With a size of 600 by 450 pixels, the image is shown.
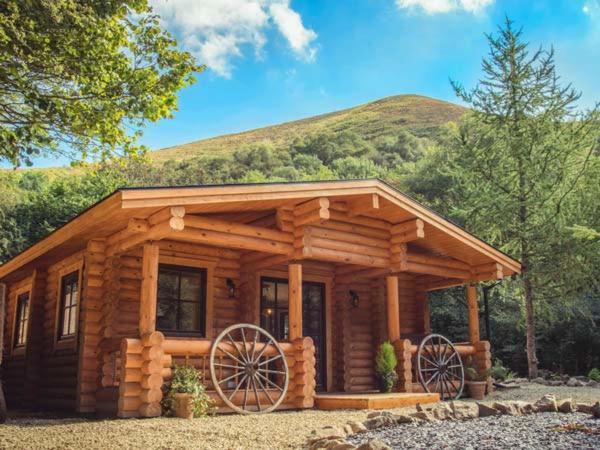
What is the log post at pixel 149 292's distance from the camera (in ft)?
25.4

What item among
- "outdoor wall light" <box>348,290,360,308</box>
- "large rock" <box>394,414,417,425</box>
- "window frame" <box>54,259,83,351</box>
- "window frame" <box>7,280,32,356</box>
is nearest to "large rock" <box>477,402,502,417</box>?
"large rock" <box>394,414,417,425</box>

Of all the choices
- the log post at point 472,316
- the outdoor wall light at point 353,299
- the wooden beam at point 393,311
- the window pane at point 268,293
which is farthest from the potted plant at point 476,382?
the window pane at point 268,293

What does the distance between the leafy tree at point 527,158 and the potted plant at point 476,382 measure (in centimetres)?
296

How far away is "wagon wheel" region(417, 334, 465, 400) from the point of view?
36.2 feet

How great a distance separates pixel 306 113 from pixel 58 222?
73742mm

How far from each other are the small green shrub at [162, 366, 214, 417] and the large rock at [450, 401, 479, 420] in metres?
3.15

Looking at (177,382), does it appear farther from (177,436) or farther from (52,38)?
(52,38)

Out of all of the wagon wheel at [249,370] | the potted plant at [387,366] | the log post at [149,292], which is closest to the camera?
the log post at [149,292]

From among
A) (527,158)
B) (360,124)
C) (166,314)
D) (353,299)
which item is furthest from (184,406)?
(360,124)

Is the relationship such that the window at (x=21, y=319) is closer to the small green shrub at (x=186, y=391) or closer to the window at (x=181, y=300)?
the window at (x=181, y=300)

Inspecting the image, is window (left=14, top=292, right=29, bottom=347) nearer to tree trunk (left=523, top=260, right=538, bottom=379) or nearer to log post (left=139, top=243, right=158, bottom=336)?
log post (left=139, top=243, right=158, bottom=336)

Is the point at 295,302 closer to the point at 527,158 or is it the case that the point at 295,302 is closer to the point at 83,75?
the point at 83,75

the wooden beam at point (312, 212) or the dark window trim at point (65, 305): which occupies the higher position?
the wooden beam at point (312, 212)

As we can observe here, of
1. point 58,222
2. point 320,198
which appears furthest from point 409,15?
point 320,198
